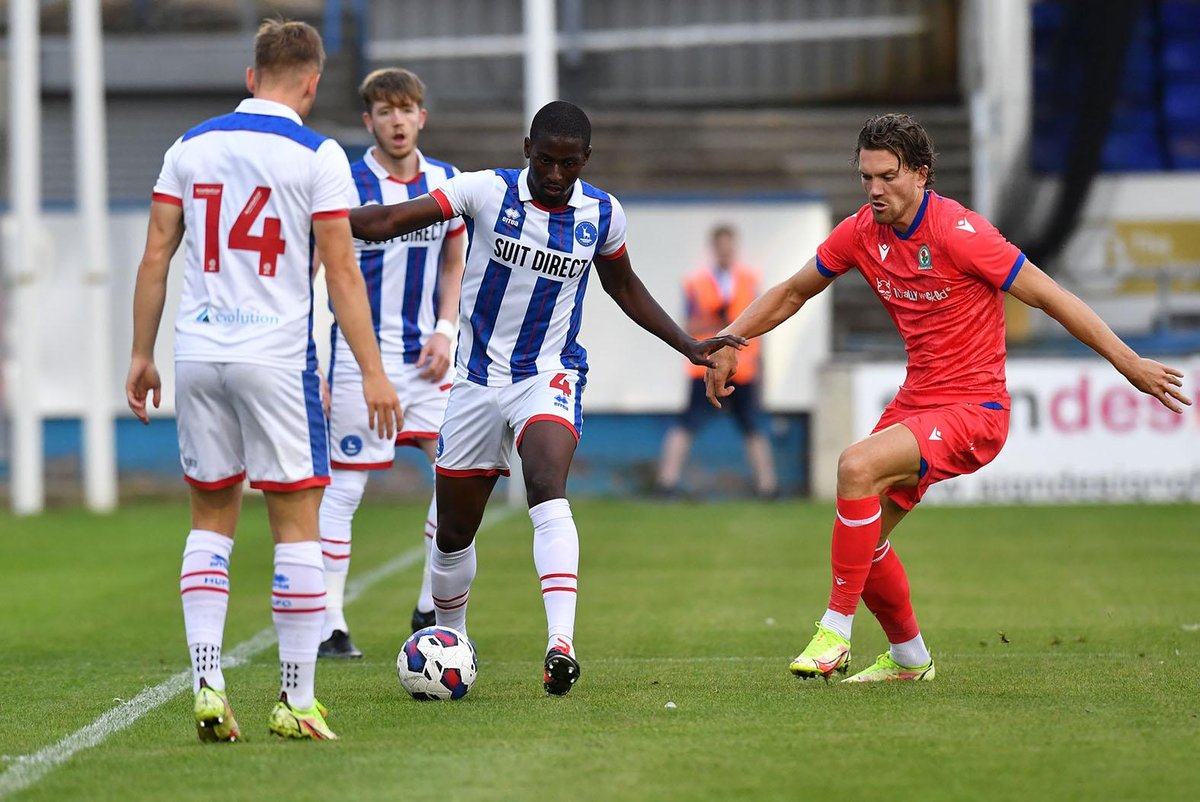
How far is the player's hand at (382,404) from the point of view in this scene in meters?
5.42

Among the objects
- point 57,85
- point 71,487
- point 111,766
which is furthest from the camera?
point 57,85

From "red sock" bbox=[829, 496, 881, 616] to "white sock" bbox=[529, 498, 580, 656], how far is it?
90cm

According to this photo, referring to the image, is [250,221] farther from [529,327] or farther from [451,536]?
[451,536]

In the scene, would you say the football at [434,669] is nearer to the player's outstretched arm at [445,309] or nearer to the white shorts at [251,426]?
the white shorts at [251,426]

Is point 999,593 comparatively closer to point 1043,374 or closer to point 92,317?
point 1043,374

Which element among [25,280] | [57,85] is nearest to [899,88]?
[57,85]

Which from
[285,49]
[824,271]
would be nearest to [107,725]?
[285,49]

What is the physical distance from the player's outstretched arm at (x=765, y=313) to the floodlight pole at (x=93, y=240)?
10538 mm

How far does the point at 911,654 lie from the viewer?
6.71 m

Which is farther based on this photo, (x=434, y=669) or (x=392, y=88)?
(x=392, y=88)

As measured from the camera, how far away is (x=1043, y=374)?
1608cm

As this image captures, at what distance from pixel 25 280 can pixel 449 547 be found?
10.5m

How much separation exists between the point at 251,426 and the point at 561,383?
1509 mm

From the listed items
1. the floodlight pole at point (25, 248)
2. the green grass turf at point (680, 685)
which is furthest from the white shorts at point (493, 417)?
the floodlight pole at point (25, 248)
